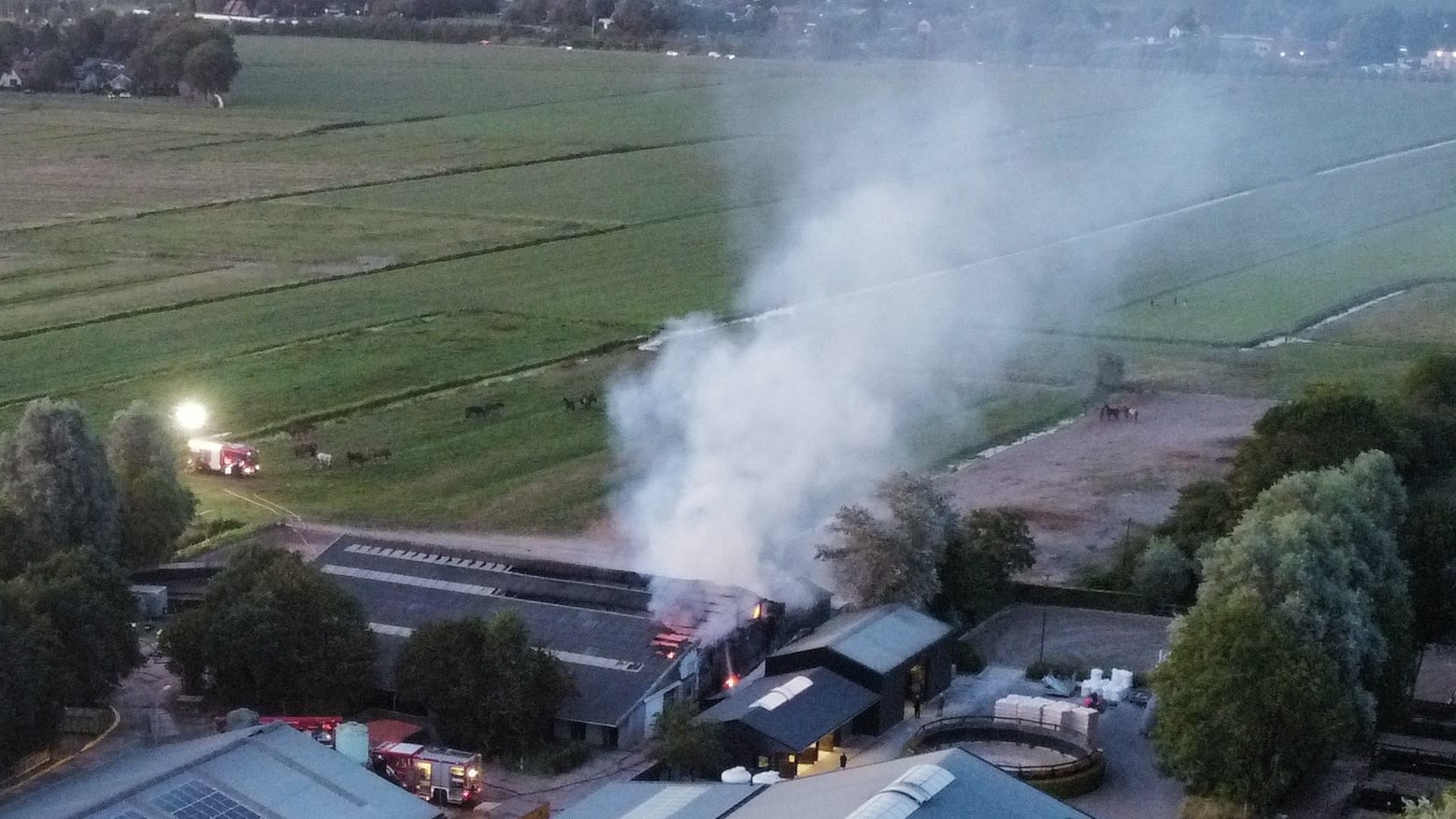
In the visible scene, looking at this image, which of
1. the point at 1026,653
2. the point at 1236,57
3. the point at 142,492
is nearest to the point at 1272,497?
the point at 1026,653

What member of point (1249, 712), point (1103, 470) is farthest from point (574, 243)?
point (1249, 712)

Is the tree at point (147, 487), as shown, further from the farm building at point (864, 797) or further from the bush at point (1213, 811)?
the bush at point (1213, 811)

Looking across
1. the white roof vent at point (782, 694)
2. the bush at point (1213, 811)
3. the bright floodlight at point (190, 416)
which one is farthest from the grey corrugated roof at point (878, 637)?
the bright floodlight at point (190, 416)

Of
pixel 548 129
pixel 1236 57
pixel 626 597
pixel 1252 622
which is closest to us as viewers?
pixel 1252 622

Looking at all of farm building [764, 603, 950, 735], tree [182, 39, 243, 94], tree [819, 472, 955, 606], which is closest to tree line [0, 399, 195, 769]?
farm building [764, 603, 950, 735]

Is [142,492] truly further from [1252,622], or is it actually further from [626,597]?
[1252,622]

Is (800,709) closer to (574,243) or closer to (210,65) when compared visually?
(574,243)
